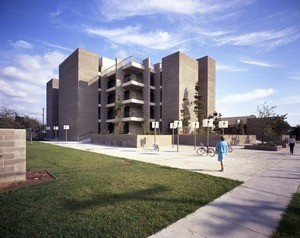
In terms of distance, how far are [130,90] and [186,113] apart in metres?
12.6

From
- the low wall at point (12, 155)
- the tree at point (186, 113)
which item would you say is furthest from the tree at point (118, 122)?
the low wall at point (12, 155)

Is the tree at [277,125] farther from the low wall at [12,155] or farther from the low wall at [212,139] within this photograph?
the low wall at [12,155]

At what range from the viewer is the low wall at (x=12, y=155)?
22.4 ft

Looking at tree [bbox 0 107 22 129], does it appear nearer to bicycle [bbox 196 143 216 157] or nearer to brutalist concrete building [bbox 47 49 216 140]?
brutalist concrete building [bbox 47 49 216 140]

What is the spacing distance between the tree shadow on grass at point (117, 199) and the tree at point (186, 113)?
2882 centimetres

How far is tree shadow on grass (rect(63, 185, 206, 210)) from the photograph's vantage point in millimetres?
4705

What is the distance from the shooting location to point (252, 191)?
19.9ft

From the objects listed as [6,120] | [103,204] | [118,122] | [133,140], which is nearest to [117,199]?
[103,204]

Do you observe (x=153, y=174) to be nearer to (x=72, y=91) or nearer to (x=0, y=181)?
(x=0, y=181)

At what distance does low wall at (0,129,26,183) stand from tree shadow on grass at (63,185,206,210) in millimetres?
3515

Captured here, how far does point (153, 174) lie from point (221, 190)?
A: 115 inches

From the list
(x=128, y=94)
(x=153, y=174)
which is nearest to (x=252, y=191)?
(x=153, y=174)

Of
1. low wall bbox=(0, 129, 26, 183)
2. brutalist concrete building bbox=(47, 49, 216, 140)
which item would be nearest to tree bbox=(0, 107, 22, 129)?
brutalist concrete building bbox=(47, 49, 216, 140)

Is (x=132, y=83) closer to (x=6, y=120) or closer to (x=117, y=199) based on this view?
(x=6, y=120)
